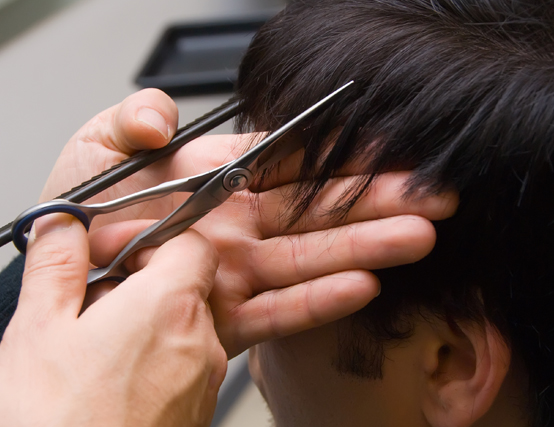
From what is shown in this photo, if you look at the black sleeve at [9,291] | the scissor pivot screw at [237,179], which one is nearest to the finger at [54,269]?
the scissor pivot screw at [237,179]

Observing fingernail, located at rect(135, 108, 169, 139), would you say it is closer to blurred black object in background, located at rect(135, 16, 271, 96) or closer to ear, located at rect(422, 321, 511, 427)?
ear, located at rect(422, 321, 511, 427)

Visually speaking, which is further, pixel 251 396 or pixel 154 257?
pixel 251 396

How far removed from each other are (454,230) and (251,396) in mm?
980

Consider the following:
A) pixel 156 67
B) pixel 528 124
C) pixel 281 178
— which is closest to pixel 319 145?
pixel 281 178

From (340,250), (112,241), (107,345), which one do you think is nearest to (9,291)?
(112,241)

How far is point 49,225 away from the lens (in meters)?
0.50

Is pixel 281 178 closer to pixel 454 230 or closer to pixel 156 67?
pixel 454 230

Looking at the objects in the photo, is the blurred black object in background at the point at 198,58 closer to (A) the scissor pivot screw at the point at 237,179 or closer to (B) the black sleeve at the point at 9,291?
(B) the black sleeve at the point at 9,291

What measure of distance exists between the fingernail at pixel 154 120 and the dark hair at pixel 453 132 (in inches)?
5.4

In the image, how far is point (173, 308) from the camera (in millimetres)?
487

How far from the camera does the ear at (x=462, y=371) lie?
55 centimetres

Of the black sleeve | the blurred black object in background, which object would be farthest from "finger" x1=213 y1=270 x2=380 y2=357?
the blurred black object in background

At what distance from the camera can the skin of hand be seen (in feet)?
1.63

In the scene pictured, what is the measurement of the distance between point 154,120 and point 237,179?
0.61 feet
